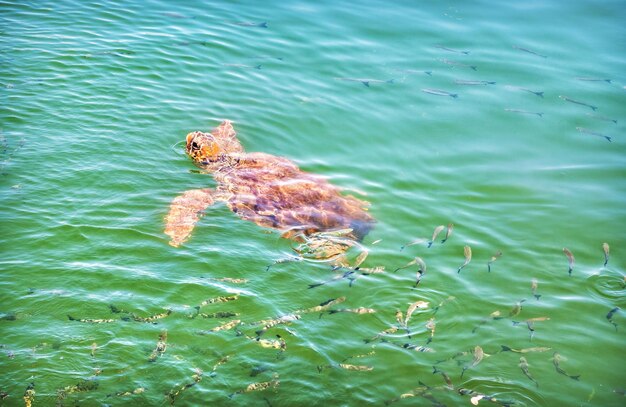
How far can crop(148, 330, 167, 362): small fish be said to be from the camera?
17.9 ft

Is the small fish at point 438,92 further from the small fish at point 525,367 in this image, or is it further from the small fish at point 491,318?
the small fish at point 525,367

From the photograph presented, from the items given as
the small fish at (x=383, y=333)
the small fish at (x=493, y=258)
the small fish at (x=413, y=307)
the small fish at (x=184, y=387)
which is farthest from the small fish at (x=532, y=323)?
the small fish at (x=184, y=387)

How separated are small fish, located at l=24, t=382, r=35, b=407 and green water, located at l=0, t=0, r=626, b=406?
6cm

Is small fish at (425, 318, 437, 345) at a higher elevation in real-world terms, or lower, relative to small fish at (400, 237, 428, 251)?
lower

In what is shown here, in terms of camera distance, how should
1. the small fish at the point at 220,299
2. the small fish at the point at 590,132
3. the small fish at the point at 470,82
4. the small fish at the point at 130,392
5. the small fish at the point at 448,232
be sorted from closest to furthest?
the small fish at the point at 130,392 < the small fish at the point at 220,299 < the small fish at the point at 448,232 < the small fish at the point at 590,132 < the small fish at the point at 470,82

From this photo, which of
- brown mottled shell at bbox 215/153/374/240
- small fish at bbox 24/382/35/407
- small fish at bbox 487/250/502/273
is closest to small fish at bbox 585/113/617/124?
small fish at bbox 487/250/502/273

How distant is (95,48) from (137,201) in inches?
224

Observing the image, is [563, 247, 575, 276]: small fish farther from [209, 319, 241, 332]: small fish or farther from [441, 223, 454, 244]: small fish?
[209, 319, 241, 332]: small fish

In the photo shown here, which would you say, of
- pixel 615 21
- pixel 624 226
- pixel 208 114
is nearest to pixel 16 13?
pixel 208 114

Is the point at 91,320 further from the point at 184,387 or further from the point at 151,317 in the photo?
the point at 184,387

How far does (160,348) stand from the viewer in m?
5.55

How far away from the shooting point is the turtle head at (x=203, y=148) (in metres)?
8.52

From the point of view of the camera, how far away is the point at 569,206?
871 cm

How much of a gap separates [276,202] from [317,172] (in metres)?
1.35
